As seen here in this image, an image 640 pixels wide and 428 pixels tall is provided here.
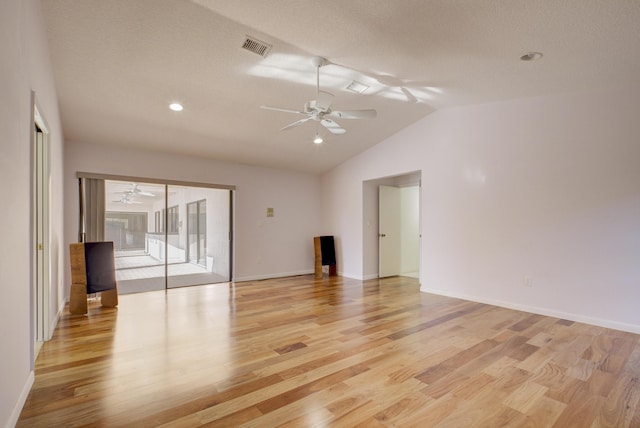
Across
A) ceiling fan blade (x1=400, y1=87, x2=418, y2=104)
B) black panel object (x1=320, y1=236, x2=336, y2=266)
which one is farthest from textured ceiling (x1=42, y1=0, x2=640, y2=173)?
black panel object (x1=320, y1=236, x2=336, y2=266)

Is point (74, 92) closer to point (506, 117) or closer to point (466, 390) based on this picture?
point (466, 390)

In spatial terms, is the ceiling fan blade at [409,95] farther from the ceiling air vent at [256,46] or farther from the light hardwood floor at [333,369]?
the light hardwood floor at [333,369]

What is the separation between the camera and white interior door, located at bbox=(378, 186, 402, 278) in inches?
267

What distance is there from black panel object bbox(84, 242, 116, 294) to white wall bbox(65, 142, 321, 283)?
2.82 feet

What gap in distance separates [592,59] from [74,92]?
Answer: 5.50m

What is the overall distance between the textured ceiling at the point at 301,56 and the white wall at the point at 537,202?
406 millimetres

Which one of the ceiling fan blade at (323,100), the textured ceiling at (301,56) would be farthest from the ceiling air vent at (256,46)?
the ceiling fan blade at (323,100)

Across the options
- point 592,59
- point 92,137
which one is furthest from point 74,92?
point 592,59

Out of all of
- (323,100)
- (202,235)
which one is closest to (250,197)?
(202,235)

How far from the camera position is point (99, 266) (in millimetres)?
4379

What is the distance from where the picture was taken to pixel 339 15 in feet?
8.63

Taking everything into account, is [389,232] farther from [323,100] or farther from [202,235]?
[323,100]

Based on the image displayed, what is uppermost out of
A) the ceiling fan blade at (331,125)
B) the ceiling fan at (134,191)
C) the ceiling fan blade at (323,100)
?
the ceiling fan blade at (323,100)

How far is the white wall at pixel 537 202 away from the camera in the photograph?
356 centimetres
